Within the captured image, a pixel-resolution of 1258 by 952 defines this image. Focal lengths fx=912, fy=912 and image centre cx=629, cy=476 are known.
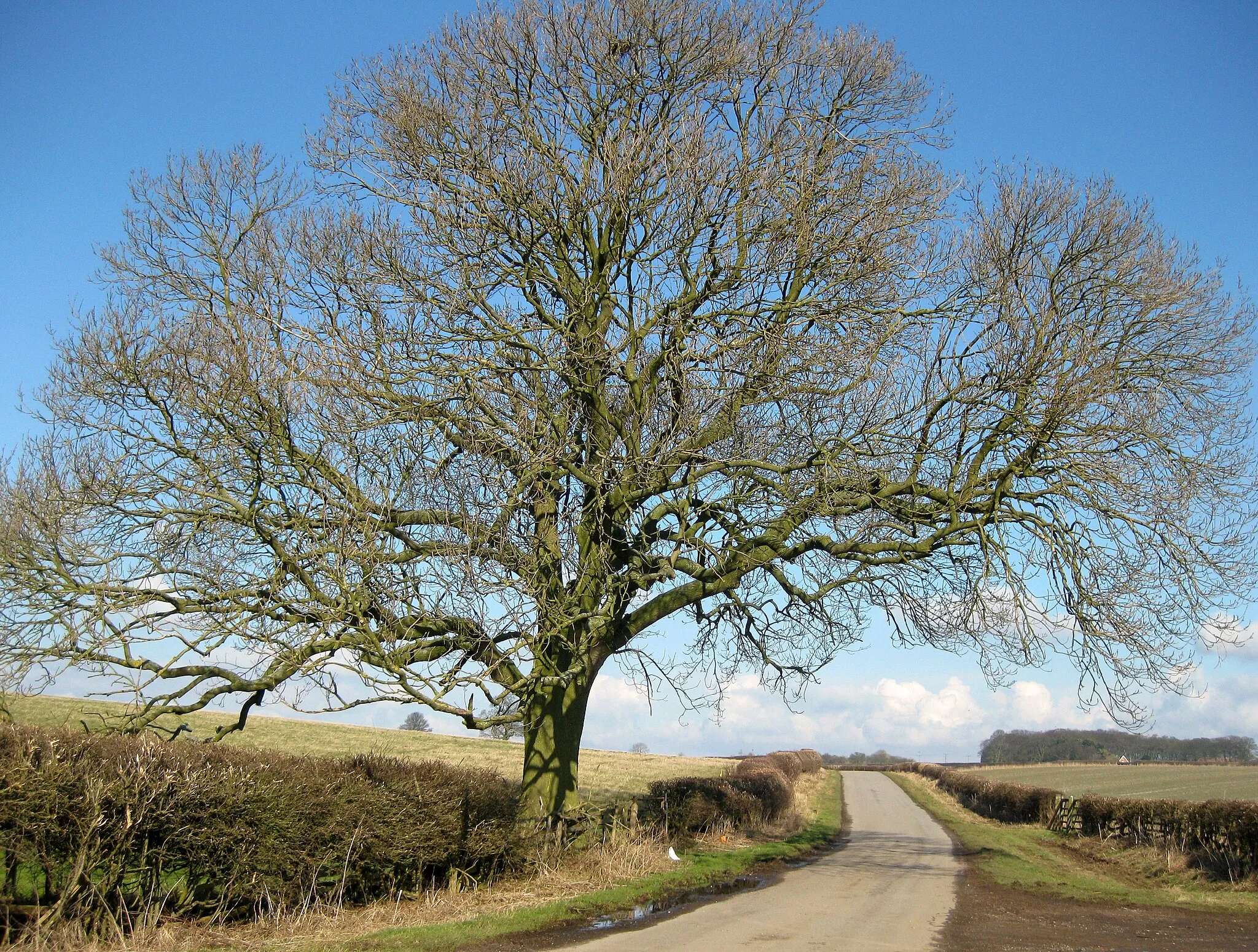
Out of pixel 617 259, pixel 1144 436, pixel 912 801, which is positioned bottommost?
pixel 912 801

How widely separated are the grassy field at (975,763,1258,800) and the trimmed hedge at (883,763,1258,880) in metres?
1.42

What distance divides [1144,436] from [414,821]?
11473 mm

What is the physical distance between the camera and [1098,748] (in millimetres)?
95062

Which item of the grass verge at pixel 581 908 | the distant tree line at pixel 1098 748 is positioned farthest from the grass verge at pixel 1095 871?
the distant tree line at pixel 1098 748

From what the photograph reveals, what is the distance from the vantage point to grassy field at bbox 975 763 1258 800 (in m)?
36.3

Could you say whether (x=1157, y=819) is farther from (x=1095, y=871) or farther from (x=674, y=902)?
(x=674, y=902)

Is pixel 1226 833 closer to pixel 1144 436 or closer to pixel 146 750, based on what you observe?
pixel 1144 436

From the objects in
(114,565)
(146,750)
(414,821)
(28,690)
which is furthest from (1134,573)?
(28,690)

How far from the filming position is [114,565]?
12.0 metres

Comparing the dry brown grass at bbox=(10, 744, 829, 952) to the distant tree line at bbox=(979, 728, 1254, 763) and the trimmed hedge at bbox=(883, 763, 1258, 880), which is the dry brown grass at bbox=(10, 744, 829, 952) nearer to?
the trimmed hedge at bbox=(883, 763, 1258, 880)

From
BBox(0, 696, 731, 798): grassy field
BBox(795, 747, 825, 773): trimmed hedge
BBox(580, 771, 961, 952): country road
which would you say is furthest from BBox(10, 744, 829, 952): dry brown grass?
BBox(795, 747, 825, 773): trimmed hedge

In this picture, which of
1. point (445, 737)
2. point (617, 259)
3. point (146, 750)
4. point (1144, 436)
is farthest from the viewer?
point (445, 737)

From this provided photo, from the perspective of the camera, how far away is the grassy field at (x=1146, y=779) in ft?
119

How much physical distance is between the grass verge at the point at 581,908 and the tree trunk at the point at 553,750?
1596 mm
